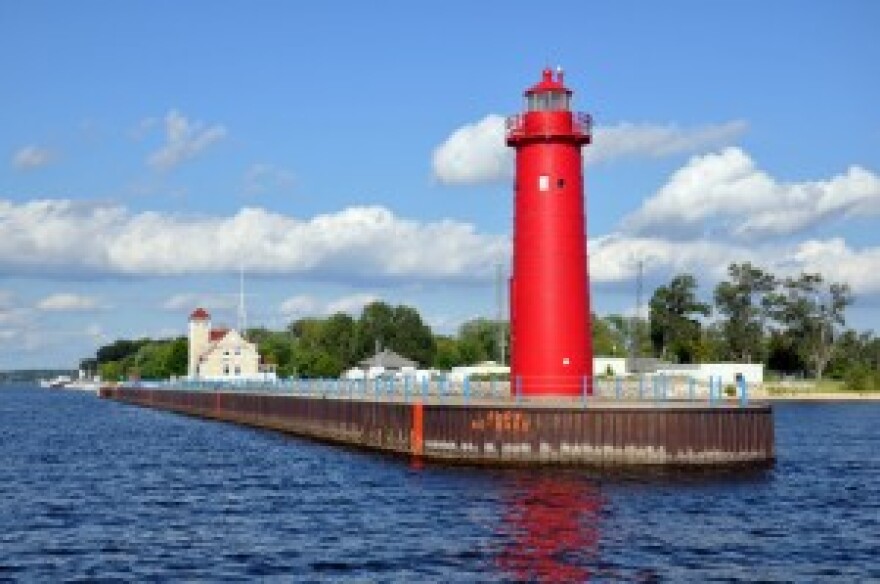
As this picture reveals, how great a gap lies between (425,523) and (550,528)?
3.58 meters

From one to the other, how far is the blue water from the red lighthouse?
6458mm

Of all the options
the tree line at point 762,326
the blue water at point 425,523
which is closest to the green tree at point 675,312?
the tree line at point 762,326

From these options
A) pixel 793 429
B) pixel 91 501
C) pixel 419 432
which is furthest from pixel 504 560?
pixel 793 429

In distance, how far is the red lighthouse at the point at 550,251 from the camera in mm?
50031

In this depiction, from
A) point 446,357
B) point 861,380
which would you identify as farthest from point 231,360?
point 861,380

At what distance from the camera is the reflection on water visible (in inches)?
1053

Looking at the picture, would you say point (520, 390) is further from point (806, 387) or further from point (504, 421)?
point (806, 387)

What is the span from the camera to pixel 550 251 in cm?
5003

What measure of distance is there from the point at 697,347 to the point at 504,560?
13000 cm

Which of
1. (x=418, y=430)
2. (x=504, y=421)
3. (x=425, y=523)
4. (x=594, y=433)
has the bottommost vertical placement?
(x=425, y=523)

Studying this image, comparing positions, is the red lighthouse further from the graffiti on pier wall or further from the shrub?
the shrub

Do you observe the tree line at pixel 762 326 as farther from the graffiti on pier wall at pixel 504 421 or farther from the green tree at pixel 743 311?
the graffiti on pier wall at pixel 504 421

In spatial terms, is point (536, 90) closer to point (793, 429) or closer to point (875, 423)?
point (793, 429)

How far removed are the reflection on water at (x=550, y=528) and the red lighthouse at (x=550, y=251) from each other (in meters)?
8.14
